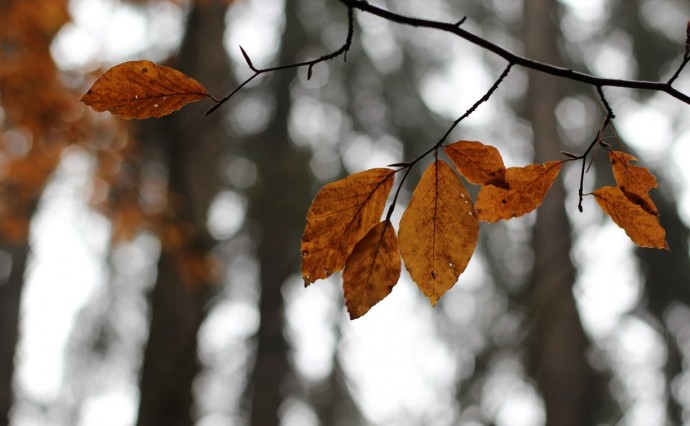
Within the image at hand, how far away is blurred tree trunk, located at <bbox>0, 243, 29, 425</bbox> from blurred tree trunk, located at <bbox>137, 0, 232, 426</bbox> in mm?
1162

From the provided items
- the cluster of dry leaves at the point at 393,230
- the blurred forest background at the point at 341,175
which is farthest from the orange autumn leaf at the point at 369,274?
the blurred forest background at the point at 341,175

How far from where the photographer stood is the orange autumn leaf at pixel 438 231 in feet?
1.43

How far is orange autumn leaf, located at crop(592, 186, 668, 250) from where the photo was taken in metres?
0.46

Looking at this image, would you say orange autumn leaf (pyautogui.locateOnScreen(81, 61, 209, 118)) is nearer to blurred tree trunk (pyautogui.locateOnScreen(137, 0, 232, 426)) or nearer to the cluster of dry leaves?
the cluster of dry leaves

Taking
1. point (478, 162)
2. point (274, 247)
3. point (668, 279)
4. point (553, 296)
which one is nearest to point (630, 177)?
point (478, 162)

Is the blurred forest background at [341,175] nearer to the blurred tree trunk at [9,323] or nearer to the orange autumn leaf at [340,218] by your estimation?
the blurred tree trunk at [9,323]

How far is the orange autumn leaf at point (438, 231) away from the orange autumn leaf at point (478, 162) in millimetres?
11

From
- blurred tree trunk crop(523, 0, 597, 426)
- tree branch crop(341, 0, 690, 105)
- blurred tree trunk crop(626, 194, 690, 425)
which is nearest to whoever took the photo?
tree branch crop(341, 0, 690, 105)

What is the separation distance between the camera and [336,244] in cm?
44

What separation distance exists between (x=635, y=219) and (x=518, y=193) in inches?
3.8

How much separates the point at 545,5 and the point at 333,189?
4.09m

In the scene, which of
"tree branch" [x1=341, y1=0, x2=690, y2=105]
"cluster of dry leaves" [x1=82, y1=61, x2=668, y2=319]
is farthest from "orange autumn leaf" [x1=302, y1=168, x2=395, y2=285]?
"tree branch" [x1=341, y1=0, x2=690, y2=105]

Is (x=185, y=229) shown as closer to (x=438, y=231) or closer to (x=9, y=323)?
(x=9, y=323)

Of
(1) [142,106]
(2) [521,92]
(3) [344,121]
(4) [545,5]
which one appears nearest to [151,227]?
(3) [344,121]
